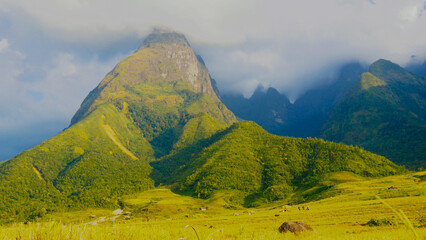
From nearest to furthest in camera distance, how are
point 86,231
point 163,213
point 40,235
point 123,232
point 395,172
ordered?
1. point 40,235
2. point 86,231
3. point 123,232
4. point 163,213
5. point 395,172

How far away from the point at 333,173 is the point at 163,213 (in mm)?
116878

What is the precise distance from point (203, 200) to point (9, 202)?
15124 cm

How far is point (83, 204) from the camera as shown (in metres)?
189

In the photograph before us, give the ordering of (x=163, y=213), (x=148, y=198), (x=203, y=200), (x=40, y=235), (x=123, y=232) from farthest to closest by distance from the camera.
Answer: (x=148, y=198)
(x=203, y=200)
(x=163, y=213)
(x=123, y=232)
(x=40, y=235)

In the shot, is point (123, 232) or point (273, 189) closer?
point (123, 232)

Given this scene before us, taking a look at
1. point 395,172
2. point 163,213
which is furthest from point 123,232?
point 395,172

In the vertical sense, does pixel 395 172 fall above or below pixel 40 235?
below

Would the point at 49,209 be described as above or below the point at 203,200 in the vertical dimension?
above

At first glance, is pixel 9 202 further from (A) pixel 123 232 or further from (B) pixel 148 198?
(A) pixel 123 232

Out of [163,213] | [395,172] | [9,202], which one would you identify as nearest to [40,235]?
[163,213]

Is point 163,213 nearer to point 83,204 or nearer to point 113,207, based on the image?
point 113,207

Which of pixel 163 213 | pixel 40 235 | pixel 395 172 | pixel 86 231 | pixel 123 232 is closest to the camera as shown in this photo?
pixel 40 235

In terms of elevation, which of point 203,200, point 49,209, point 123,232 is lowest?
point 203,200

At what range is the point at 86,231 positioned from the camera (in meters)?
4.51
